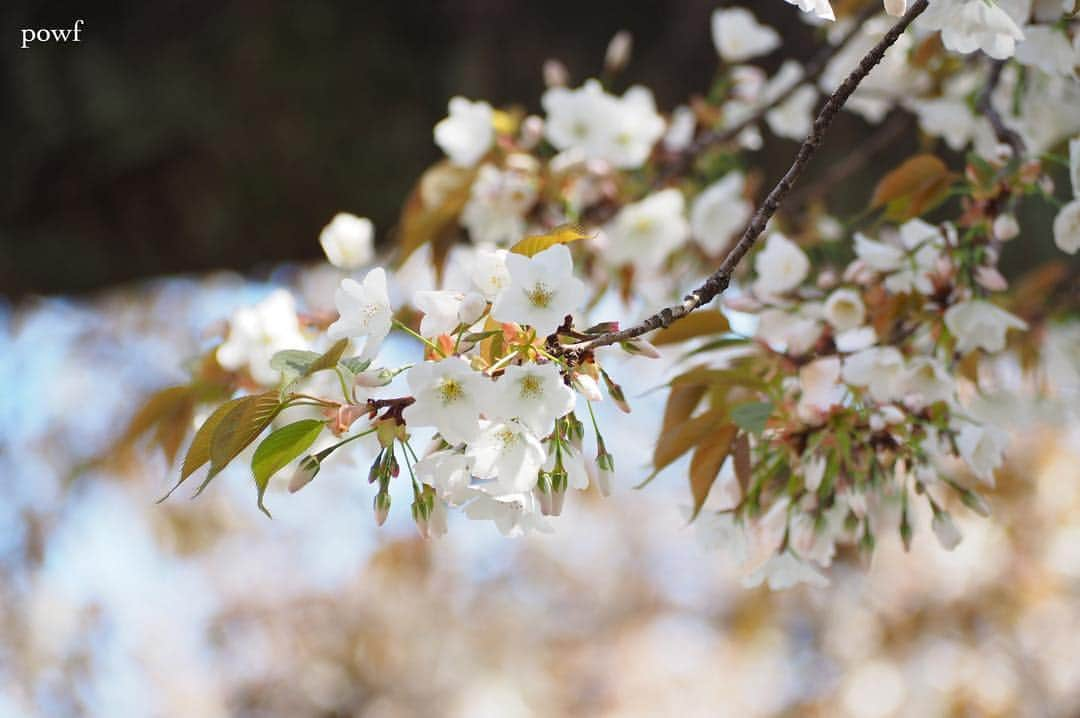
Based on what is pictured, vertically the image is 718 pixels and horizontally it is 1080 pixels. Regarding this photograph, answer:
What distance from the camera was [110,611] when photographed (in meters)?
3.31

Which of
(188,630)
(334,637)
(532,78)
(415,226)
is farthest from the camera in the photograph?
(334,637)

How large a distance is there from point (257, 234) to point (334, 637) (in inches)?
131

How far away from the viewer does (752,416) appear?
52 centimetres

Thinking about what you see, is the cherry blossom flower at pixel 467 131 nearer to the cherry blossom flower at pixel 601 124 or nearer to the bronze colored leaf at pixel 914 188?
the cherry blossom flower at pixel 601 124

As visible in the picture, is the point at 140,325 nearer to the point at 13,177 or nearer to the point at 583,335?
the point at 13,177

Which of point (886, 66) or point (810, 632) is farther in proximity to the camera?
point (810, 632)

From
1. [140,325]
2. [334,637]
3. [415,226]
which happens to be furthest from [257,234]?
[334,637]

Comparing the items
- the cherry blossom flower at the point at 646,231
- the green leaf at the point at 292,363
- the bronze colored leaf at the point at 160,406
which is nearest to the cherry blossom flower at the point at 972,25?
the green leaf at the point at 292,363

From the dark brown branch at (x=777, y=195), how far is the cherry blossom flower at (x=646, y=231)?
52 cm

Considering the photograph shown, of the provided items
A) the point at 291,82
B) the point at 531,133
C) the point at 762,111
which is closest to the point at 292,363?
the point at 531,133

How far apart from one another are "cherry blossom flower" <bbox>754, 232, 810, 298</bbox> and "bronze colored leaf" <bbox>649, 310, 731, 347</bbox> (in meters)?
0.07

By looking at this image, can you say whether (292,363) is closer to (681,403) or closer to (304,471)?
(304,471)

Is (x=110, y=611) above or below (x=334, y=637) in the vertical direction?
above

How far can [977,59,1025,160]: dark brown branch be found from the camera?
68 centimetres
